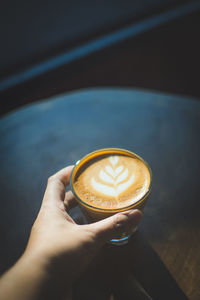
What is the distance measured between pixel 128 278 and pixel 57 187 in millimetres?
271

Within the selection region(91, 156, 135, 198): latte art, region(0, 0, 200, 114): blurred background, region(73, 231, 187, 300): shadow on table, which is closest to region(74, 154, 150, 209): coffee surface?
region(91, 156, 135, 198): latte art

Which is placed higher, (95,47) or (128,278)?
(95,47)

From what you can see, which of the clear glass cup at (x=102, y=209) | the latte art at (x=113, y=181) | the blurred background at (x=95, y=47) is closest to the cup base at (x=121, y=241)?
the clear glass cup at (x=102, y=209)

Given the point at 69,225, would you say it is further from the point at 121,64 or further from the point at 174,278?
the point at 121,64

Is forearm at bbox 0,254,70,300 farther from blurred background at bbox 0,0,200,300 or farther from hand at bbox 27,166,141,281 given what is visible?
blurred background at bbox 0,0,200,300

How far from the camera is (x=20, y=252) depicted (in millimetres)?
596

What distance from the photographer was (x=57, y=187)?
63cm

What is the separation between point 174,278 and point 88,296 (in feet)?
0.62

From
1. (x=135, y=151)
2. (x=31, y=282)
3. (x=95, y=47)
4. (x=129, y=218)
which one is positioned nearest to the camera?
(x=31, y=282)

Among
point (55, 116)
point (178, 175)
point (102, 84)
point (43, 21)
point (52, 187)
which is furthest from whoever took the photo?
point (102, 84)

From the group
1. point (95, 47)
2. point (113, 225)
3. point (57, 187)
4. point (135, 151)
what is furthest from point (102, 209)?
point (95, 47)

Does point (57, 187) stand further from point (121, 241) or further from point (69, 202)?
point (121, 241)

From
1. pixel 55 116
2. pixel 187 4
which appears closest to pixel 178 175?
pixel 55 116

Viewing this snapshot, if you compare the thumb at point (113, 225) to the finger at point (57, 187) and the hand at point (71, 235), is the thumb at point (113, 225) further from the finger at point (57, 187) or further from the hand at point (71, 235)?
the finger at point (57, 187)
